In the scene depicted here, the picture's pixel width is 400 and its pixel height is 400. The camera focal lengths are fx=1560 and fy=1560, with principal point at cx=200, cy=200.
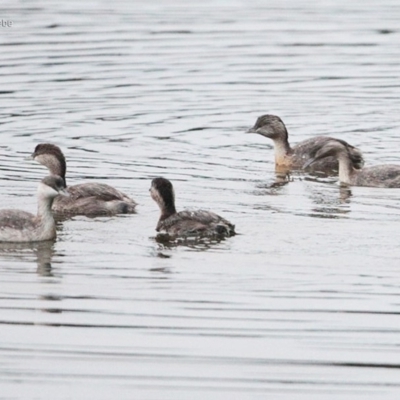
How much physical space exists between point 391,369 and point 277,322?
1396mm

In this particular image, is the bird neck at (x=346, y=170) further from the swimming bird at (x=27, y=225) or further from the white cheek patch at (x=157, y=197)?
the swimming bird at (x=27, y=225)

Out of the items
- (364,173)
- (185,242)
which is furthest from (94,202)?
(364,173)

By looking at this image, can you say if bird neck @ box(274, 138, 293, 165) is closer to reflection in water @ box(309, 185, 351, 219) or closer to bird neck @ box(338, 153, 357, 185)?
bird neck @ box(338, 153, 357, 185)

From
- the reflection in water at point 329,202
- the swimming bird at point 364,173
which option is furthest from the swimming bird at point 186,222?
the swimming bird at point 364,173

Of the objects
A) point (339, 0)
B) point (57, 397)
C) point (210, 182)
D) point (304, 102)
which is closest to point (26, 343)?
point (57, 397)

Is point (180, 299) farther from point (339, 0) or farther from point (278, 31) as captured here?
point (339, 0)

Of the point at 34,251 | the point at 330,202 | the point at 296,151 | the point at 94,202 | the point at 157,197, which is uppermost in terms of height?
the point at 296,151

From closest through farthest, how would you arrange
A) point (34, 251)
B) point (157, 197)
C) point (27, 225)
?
point (34, 251) → point (27, 225) → point (157, 197)

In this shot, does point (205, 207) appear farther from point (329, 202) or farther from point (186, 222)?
point (186, 222)

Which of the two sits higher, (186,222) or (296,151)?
(296,151)

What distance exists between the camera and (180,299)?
43.5 ft

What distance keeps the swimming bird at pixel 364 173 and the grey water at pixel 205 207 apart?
167mm

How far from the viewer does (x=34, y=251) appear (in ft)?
51.4

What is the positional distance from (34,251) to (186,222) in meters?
1.59
